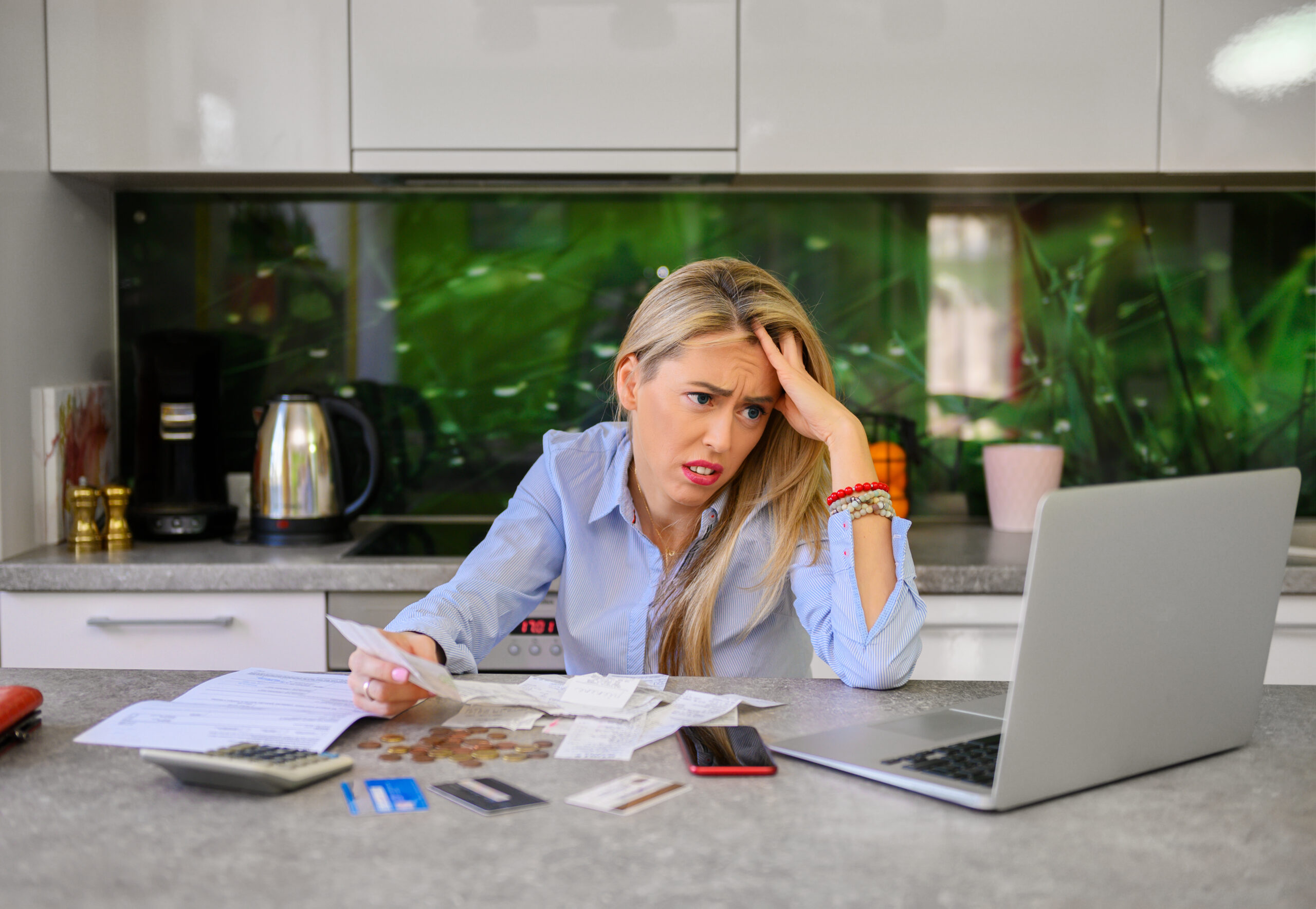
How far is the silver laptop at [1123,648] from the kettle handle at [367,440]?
1.44 m

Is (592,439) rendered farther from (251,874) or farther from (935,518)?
(935,518)

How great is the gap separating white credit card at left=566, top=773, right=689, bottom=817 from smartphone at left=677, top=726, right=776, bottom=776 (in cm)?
4

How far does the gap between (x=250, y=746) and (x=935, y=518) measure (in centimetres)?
199

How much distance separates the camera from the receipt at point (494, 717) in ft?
3.32

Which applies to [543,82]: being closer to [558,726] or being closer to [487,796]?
[558,726]

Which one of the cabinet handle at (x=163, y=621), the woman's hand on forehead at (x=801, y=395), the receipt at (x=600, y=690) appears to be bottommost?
the cabinet handle at (x=163, y=621)

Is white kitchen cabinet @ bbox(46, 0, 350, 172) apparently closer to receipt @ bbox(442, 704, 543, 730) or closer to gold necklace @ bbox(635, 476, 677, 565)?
gold necklace @ bbox(635, 476, 677, 565)

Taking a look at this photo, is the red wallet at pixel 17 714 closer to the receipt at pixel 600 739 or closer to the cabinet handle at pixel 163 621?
the receipt at pixel 600 739

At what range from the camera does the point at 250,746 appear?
880 mm

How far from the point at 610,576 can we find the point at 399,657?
67 centimetres

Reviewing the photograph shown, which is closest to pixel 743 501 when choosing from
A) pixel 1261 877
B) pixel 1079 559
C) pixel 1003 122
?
pixel 1079 559

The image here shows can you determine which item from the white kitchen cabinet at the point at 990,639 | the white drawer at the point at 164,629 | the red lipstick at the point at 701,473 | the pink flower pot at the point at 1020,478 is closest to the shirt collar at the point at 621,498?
the red lipstick at the point at 701,473

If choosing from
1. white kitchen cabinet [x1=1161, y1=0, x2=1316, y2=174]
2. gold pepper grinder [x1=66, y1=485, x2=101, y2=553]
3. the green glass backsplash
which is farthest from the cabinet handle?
white kitchen cabinet [x1=1161, y1=0, x2=1316, y2=174]

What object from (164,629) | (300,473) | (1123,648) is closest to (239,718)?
(1123,648)
